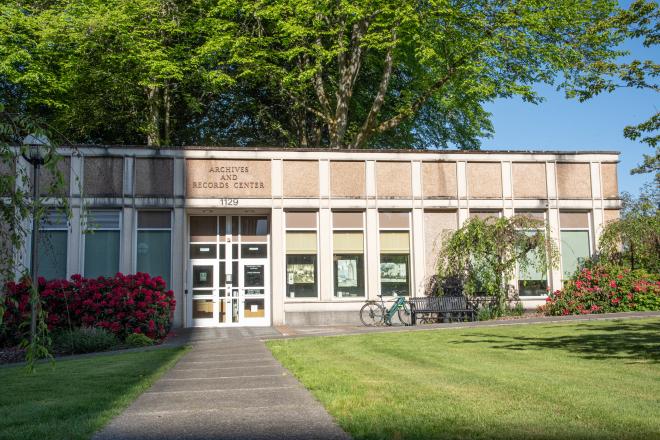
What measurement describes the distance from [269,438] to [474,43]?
20.9 meters

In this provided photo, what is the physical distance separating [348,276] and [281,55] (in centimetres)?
896

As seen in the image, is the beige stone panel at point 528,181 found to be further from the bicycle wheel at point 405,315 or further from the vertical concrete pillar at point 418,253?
the bicycle wheel at point 405,315

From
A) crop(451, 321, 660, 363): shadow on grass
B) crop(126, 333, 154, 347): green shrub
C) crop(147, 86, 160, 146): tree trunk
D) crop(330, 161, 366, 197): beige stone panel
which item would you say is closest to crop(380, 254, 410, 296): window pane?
crop(330, 161, 366, 197): beige stone panel

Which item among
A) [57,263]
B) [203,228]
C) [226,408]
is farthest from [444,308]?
[226,408]

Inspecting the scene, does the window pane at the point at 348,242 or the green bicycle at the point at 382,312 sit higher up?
the window pane at the point at 348,242

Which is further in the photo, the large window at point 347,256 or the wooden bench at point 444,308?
the large window at point 347,256

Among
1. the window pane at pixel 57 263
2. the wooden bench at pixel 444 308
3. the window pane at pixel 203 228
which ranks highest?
the window pane at pixel 203 228

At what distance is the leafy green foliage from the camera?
21016 millimetres

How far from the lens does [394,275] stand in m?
21.1

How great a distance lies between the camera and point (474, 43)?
23.6m

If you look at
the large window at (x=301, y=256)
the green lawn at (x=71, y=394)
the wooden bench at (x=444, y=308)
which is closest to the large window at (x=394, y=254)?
the wooden bench at (x=444, y=308)

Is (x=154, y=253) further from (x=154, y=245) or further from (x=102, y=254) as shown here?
(x=102, y=254)

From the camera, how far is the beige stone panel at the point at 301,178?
68.0ft

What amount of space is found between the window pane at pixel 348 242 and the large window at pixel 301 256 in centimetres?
68
